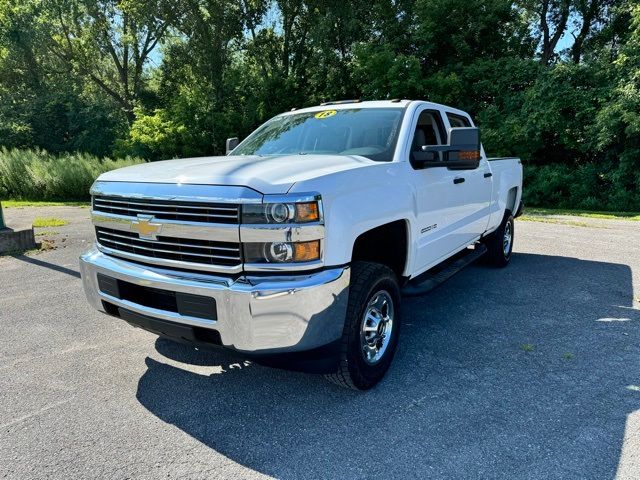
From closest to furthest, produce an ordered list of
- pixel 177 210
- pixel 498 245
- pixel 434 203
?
pixel 177 210
pixel 434 203
pixel 498 245

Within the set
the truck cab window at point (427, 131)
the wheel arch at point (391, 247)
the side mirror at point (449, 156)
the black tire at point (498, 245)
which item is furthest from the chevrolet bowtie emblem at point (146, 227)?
the black tire at point (498, 245)

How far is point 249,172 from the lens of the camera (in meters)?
2.83

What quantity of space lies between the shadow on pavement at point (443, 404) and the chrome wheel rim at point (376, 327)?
25cm


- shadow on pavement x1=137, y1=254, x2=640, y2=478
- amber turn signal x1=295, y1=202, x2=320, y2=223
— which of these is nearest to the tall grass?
shadow on pavement x1=137, y1=254, x2=640, y2=478

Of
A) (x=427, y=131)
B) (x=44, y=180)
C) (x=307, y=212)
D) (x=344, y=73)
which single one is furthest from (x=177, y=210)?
(x=344, y=73)

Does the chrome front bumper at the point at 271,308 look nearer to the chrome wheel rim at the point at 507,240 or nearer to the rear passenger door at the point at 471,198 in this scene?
the rear passenger door at the point at 471,198

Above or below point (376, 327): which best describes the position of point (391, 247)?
above

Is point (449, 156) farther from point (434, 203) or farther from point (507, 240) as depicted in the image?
point (507, 240)

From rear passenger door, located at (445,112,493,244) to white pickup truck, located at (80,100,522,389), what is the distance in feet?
2.21

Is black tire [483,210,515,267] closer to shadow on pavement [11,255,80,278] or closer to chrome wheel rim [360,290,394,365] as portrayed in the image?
chrome wheel rim [360,290,394,365]

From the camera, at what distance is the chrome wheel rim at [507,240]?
6508mm

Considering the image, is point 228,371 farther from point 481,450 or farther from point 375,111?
point 375,111

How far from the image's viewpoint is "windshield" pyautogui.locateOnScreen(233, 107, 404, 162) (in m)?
3.81

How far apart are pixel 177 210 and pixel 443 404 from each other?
210cm
